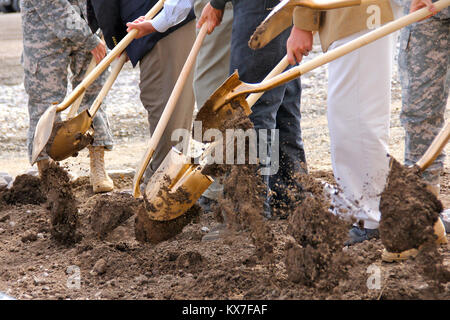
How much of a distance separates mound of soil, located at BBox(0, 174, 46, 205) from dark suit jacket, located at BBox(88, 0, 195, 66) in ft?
3.99

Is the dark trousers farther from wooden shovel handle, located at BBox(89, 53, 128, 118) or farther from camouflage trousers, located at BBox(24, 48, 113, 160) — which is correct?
camouflage trousers, located at BBox(24, 48, 113, 160)

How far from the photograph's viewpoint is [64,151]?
3.87 m

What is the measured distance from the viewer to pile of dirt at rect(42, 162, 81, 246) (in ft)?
11.8

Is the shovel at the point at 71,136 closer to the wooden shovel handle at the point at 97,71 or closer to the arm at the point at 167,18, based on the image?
the wooden shovel handle at the point at 97,71

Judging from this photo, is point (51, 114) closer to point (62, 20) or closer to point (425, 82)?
point (62, 20)

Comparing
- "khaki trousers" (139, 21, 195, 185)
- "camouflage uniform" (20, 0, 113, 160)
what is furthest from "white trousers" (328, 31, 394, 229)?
"camouflage uniform" (20, 0, 113, 160)

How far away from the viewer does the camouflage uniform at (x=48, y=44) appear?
4.67 meters

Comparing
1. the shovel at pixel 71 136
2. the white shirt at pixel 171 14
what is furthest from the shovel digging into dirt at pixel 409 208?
the shovel at pixel 71 136

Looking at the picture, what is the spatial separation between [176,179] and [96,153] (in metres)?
1.99

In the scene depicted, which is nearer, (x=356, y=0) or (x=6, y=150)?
(x=356, y=0)

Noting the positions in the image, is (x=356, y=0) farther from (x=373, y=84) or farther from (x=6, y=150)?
(x=6, y=150)

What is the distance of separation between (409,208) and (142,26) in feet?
7.10

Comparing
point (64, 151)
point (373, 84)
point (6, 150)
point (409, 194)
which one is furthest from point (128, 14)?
point (6, 150)

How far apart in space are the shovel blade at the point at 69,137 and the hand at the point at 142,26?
1.97 feet
